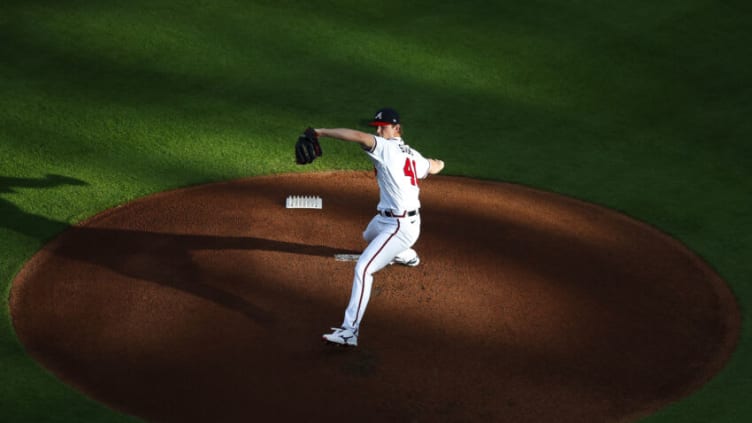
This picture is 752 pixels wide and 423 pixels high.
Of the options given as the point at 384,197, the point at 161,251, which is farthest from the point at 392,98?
the point at 384,197

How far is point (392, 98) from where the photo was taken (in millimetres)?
14477

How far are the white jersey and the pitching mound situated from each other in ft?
3.04

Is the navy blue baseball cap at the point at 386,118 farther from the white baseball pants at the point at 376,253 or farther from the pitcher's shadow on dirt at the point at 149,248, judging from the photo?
the pitcher's shadow on dirt at the point at 149,248

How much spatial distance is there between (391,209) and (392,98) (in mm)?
5512

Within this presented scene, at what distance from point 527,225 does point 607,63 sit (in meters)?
5.66

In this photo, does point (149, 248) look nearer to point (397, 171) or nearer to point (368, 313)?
point (368, 313)

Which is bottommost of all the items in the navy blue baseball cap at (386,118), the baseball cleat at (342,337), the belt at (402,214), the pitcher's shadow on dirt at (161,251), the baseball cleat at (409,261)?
the baseball cleat at (342,337)

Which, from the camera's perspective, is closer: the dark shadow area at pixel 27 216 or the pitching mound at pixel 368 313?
A: the pitching mound at pixel 368 313

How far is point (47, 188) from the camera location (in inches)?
459

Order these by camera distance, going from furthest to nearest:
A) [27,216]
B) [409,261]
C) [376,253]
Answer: [27,216] → [409,261] → [376,253]

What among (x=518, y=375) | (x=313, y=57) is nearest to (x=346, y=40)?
(x=313, y=57)

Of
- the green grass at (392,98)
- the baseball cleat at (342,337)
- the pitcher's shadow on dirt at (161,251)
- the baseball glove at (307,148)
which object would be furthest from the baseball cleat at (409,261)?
the green grass at (392,98)

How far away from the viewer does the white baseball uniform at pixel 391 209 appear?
8734 millimetres

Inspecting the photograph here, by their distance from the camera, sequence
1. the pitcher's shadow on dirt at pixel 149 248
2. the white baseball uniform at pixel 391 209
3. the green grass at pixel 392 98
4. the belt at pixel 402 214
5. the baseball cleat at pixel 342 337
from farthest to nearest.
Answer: the green grass at pixel 392 98, the pitcher's shadow on dirt at pixel 149 248, the belt at pixel 402 214, the white baseball uniform at pixel 391 209, the baseball cleat at pixel 342 337
